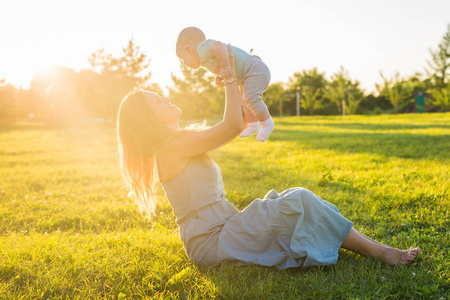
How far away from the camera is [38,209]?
5.66 metres

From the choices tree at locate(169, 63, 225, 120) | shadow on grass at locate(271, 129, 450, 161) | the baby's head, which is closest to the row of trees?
tree at locate(169, 63, 225, 120)

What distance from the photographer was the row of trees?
1430 inches

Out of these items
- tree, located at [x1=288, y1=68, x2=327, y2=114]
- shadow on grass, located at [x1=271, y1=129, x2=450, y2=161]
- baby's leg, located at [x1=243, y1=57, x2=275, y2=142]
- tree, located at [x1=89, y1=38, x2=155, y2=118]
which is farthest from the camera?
tree, located at [x1=288, y1=68, x2=327, y2=114]

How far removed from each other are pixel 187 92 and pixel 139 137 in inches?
1445

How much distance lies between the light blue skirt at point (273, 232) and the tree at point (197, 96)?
115 ft

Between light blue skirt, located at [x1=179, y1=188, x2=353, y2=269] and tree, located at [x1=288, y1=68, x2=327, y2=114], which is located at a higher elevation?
tree, located at [x1=288, y1=68, x2=327, y2=114]

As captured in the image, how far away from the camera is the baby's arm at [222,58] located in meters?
2.87

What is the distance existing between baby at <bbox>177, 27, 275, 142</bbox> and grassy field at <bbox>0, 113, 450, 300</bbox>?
559 mm

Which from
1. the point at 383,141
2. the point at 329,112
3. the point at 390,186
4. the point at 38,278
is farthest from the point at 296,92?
the point at 38,278

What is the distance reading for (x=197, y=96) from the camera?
3925 cm

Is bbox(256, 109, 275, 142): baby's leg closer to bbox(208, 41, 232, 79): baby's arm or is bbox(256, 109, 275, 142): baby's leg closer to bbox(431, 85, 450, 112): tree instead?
bbox(208, 41, 232, 79): baby's arm

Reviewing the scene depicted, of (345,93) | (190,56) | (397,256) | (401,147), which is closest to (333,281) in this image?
(397,256)

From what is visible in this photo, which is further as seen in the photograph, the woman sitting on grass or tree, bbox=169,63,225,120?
tree, bbox=169,63,225,120

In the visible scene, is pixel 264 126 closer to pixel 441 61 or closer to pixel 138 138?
pixel 138 138
